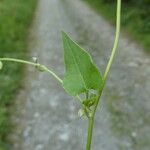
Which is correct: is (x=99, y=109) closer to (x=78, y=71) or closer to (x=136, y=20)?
(x=78, y=71)

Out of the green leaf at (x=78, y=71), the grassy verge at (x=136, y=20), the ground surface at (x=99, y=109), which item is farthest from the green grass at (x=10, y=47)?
the green leaf at (x=78, y=71)

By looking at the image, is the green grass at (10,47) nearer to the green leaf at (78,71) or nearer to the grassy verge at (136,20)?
the grassy verge at (136,20)

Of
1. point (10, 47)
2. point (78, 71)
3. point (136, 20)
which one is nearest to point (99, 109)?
point (10, 47)

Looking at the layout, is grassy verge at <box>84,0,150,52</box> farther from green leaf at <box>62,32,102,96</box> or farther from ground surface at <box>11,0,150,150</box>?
green leaf at <box>62,32,102,96</box>

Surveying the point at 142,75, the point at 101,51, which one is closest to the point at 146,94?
the point at 142,75

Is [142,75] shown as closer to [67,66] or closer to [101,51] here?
[101,51]

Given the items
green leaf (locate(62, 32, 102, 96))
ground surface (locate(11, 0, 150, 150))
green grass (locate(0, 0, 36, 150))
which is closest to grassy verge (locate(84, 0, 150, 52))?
ground surface (locate(11, 0, 150, 150))
